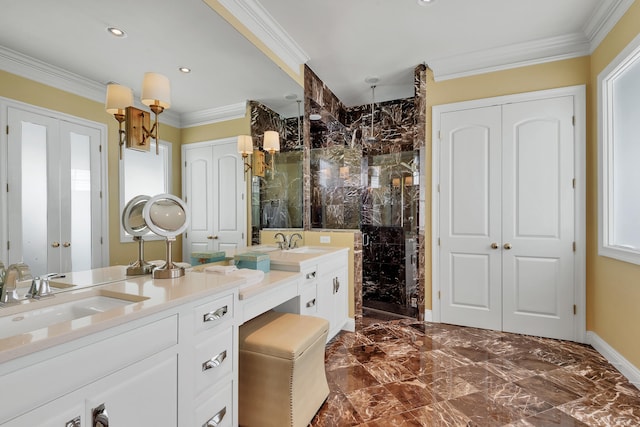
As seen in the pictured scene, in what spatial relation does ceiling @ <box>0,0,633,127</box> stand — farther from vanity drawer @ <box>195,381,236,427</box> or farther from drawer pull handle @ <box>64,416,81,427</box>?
vanity drawer @ <box>195,381,236,427</box>

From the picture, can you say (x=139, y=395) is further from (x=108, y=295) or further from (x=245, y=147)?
(x=245, y=147)

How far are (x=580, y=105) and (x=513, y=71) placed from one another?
27.4 inches

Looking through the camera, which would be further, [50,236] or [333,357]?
[333,357]

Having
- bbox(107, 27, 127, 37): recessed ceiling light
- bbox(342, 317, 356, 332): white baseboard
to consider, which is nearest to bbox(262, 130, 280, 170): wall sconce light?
A: bbox(107, 27, 127, 37): recessed ceiling light

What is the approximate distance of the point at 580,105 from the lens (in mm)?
2871

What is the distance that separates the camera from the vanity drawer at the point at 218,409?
132 centimetres

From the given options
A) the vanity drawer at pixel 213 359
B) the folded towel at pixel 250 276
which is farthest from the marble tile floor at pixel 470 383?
the folded towel at pixel 250 276

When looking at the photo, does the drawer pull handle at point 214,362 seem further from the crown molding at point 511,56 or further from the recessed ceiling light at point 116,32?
the crown molding at point 511,56

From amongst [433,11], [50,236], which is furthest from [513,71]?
[50,236]

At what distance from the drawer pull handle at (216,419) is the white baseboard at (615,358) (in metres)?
2.72

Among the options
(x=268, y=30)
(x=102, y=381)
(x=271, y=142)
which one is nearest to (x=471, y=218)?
(x=271, y=142)

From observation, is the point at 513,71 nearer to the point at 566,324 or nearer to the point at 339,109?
the point at 339,109

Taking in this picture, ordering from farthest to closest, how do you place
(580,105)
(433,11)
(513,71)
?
(513,71), (580,105), (433,11)

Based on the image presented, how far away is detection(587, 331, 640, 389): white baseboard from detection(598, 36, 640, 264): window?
0.76 meters
